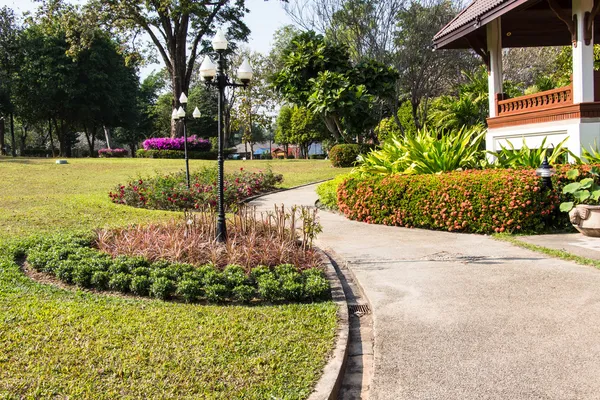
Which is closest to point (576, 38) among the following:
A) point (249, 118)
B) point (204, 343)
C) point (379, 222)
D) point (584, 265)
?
point (379, 222)

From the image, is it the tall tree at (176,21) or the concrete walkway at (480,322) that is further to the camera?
the tall tree at (176,21)

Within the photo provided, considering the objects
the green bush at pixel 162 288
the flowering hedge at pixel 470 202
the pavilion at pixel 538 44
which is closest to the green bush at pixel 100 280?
the green bush at pixel 162 288

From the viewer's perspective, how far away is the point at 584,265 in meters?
6.56

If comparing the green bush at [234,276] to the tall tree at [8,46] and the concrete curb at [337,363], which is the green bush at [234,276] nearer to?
the concrete curb at [337,363]

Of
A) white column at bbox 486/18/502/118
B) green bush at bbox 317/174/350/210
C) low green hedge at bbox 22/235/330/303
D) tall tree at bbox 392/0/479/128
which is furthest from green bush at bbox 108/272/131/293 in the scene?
tall tree at bbox 392/0/479/128

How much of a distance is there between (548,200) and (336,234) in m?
3.74

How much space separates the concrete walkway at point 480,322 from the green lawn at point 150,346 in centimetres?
65

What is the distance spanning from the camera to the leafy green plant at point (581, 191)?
842 cm

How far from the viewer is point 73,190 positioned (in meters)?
16.4

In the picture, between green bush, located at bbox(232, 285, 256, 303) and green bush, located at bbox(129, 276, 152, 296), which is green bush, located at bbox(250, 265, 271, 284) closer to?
green bush, located at bbox(232, 285, 256, 303)

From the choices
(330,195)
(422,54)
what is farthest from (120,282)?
(422,54)

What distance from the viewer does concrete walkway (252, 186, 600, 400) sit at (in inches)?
140

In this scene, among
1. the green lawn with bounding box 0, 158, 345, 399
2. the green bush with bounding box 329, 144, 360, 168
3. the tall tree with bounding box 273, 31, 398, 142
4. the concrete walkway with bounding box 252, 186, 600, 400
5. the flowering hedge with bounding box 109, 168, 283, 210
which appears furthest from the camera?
the green bush with bounding box 329, 144, 360, 168

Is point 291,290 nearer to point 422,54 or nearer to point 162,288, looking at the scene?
point 162,288
